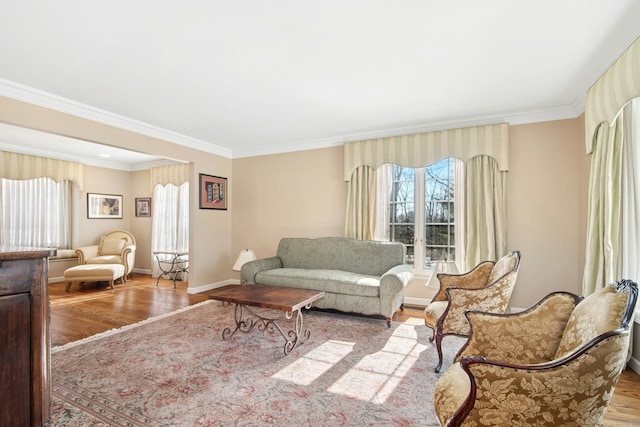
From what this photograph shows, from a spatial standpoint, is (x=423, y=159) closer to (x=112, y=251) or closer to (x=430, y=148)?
(x=430, y=148)

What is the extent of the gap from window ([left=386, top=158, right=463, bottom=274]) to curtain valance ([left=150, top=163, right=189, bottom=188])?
14.2 feet

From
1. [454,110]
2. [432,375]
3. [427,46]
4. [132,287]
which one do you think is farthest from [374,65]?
[132,287]

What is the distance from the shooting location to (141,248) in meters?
7.17

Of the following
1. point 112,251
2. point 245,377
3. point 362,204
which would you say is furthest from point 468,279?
point 112,251

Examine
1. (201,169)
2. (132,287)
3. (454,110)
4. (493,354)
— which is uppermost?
(454,110)

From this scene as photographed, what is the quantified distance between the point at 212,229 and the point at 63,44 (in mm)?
3548

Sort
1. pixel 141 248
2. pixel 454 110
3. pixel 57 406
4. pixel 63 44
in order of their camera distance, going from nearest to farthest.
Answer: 1. pixel 57 406
2. pixel 63 44
3. pixel 454 110
4. pixel 141 248

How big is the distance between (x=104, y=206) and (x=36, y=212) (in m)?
1.16

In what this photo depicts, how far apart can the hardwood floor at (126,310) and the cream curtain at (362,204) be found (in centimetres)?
130

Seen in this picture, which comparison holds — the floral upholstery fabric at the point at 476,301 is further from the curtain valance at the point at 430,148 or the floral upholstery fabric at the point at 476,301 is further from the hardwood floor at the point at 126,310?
the curtain valance at the point at 430,148

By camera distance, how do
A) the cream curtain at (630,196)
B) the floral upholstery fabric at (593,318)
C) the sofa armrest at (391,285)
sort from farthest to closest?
1. the sofa armrest at (391,285)
2. the cream curtain at (630,196)
3. the floral upholstery fabric at (593,318)

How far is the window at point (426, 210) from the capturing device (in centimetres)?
426

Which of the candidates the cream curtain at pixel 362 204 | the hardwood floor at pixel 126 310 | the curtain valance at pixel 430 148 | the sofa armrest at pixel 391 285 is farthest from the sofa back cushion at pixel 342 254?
the curtain valance at pixel 430 148

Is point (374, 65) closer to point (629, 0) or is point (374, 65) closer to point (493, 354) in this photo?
point (629, 0)
